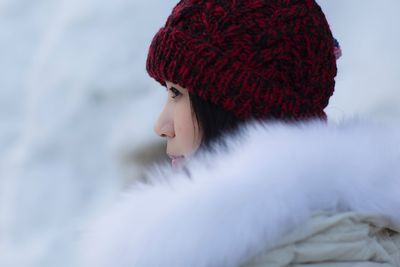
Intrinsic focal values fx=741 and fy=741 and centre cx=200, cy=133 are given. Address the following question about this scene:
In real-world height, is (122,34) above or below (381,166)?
above

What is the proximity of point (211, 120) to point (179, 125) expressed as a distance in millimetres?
54

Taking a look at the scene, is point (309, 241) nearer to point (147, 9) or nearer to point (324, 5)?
point (324, 5)

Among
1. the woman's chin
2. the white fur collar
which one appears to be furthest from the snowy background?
the white fur collar

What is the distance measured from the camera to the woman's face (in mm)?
1080

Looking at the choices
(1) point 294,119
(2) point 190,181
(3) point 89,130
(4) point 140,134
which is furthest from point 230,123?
(3) point 89,130

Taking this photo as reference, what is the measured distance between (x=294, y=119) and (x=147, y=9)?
4.92ft

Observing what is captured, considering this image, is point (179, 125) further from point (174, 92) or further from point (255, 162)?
point (255, 162)

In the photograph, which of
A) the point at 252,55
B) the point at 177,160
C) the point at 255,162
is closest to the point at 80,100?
the point at 177,160

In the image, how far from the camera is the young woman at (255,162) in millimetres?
848

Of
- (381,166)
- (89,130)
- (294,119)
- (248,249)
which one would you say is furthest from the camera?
(89,130)

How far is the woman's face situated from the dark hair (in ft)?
0.04

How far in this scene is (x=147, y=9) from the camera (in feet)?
8.09

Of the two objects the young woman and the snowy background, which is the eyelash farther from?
the snowy background

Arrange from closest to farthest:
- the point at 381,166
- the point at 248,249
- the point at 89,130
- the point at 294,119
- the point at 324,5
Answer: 1. the point at 248,249
2. the point at 381,166
3. the point at 294,119
4. the point at 324,5
5. the point at 89,130
